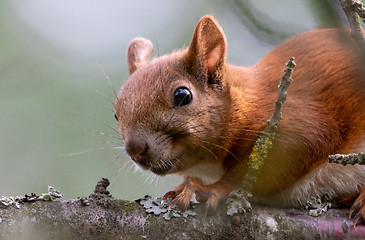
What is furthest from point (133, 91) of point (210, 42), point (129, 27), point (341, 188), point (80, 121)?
point (129, 27)

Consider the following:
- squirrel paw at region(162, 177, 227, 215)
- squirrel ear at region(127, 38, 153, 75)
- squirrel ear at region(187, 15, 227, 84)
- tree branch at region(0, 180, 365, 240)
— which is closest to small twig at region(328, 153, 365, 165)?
tree branch at region(0, 180, 365, 240)

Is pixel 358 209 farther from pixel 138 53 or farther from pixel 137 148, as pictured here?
pixel 138 53

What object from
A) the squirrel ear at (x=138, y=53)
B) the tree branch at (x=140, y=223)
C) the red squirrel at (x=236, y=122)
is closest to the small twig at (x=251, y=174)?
the tree branch at (x=140, y=223)

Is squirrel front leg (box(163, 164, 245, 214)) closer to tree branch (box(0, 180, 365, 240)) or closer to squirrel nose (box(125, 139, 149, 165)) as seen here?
tree branch (box(0, 180, 365, 240))

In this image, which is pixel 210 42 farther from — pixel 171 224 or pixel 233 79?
pixel 171 224

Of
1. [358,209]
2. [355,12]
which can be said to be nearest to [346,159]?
[355,12]

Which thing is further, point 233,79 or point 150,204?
point 233,79

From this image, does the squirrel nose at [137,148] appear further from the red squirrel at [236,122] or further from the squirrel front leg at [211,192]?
the squirrel front leg at [211,192]
